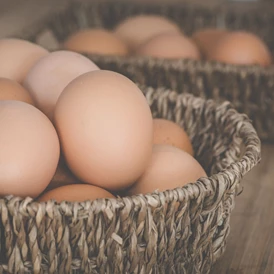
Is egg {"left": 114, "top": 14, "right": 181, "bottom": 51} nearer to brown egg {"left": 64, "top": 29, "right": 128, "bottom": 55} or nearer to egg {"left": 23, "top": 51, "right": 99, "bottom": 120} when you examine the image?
brown egg {"left": 64, "top": 29, "right": 128, "bottom": 55}

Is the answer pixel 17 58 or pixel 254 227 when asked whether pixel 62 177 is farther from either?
pixel 254 227

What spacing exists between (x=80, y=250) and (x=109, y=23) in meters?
1.14

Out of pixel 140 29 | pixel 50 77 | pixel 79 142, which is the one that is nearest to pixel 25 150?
pixel 79 142

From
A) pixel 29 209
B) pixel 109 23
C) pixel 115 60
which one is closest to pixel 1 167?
pixel 29 209

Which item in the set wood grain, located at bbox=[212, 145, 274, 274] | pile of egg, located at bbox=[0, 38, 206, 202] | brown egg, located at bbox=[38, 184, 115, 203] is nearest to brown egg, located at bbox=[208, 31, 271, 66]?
wood grain, located at bbox=[212, 145, 274, 274]

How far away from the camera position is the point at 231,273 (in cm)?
82

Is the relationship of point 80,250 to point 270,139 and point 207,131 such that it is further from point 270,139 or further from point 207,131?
point 270,139

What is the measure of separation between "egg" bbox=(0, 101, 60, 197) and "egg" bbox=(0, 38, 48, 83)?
179 mm

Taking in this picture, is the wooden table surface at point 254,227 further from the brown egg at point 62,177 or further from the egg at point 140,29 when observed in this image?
the egg at point 140,29

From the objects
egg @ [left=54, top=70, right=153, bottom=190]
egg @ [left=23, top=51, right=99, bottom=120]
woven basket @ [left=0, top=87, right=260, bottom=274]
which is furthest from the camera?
egg @ [left=23, top=51, right=99, bottom=120]

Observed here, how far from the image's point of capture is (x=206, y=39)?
143 cm

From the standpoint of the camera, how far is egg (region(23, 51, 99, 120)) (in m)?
0.80

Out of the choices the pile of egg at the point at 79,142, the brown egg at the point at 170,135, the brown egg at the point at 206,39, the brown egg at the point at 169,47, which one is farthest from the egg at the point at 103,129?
the brown egg at the point at 206,39

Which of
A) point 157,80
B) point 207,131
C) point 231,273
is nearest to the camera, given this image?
point 231,273
